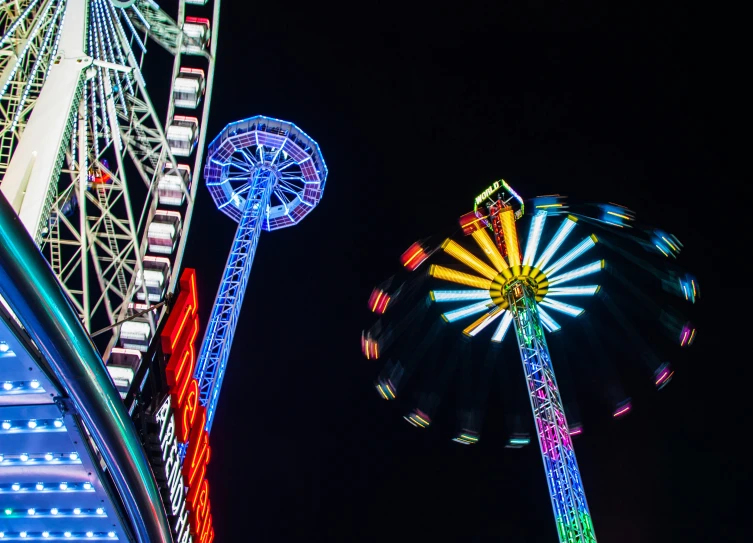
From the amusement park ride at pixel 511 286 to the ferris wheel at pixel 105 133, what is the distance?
7991 mm

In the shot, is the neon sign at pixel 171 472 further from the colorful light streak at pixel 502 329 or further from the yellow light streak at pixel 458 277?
the colorful light streak at pixel 502 329

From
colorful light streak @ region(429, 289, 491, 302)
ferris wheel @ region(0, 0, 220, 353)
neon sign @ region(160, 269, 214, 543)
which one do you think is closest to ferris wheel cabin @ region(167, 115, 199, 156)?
ferris wheel @ region(0, 0, 220, 353)

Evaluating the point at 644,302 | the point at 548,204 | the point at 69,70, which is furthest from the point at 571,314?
the point at 69,70

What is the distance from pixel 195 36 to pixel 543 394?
42.3ft

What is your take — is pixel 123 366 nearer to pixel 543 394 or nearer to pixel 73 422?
pixel 73 422

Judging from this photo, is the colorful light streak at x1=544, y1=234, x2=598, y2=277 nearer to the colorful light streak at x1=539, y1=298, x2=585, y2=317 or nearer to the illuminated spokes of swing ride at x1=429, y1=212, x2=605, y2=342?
the illuminated spokes of swing ride at x1=429, y1=212, x2=605, y2=342

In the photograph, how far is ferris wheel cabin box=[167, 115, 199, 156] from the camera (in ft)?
54.4

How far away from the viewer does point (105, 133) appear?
591 inches

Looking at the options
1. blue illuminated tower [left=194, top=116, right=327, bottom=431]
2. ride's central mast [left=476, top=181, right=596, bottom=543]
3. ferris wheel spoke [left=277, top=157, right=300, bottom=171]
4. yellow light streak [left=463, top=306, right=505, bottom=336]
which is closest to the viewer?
ride's central mast [left=476, top=181, right=596, bottom=543]

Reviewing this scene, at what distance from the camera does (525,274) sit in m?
21.2

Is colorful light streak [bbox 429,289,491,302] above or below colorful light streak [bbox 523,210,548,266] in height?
below

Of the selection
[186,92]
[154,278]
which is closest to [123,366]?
[154,278]

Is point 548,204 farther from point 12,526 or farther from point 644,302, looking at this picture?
point 12,526

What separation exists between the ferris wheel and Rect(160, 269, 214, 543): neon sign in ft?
1.79
